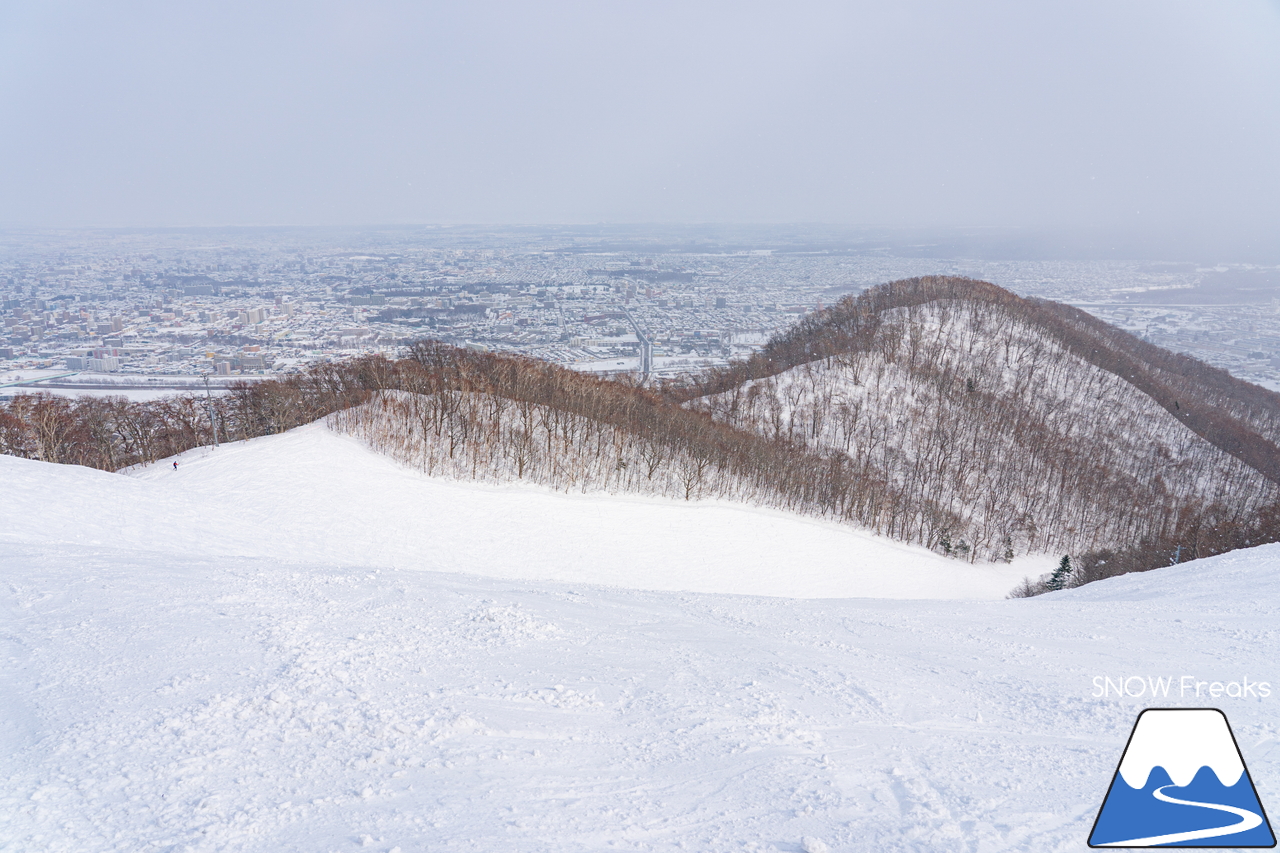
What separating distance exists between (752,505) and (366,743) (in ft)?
82.2

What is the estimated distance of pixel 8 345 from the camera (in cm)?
6075

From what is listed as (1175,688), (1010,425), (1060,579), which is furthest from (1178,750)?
(1010,425)

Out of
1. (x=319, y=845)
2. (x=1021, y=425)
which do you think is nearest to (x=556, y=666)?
(x=319, y=845)

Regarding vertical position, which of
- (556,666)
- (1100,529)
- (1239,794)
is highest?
(1239,794)

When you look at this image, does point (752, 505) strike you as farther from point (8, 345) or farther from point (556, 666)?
point (8, 345)

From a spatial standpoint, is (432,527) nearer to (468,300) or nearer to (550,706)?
(550,706)

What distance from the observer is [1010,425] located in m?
46.2

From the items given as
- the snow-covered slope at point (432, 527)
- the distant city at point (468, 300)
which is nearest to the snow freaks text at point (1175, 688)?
the snow-covered slope at point (432, 527)

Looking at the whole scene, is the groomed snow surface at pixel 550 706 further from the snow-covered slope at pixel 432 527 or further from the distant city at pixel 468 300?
the distant city at pixel 468 300

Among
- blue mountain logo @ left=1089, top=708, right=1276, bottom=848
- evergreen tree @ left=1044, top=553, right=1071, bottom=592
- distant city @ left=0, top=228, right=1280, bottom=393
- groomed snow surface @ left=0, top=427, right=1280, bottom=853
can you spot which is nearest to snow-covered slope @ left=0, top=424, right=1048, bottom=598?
evergreen tree @ left=1044, top=553, right=1071, bottom=592

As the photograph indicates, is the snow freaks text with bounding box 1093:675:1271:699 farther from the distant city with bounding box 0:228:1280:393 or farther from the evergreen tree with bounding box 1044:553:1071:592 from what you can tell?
the distant city with bounding box 0:228:1280:393

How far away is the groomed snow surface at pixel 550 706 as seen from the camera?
4.74 m

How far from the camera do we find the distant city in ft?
203

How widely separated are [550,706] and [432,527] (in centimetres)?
1520
